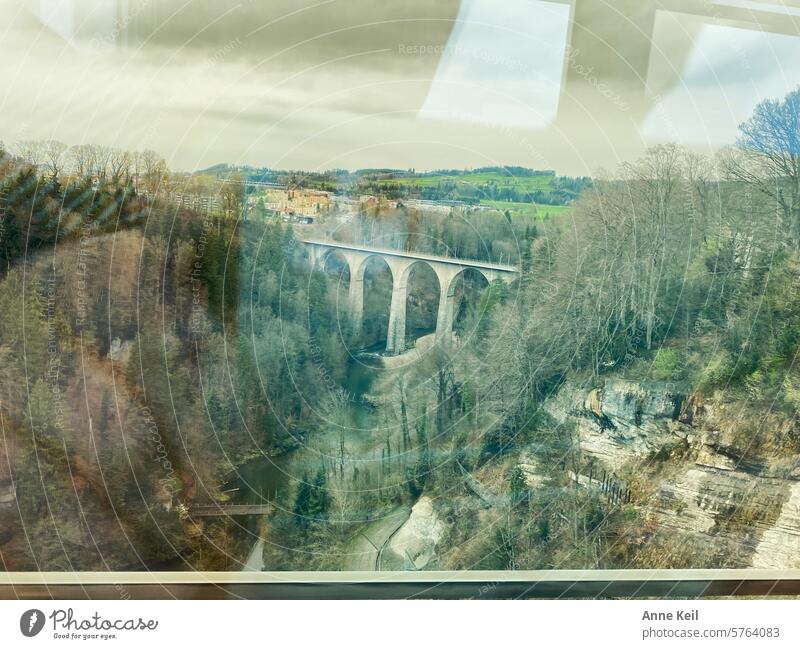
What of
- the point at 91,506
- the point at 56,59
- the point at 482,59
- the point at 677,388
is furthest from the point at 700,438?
the point at 56,59

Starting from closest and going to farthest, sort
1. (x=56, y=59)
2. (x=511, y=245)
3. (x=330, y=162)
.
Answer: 1. (x=56, y=59)
2. (x=330, y=162)
3. (x=511, y=245)

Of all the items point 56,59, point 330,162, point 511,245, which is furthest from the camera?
point 511,245

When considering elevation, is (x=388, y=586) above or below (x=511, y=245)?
below

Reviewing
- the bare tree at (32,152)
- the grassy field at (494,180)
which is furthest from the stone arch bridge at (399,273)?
the bare tree at (32,152)

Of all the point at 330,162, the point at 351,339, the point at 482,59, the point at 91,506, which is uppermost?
the point at 482,59

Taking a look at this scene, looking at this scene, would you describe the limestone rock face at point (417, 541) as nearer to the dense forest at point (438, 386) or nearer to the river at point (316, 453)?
the dense forest at point (438, 386)

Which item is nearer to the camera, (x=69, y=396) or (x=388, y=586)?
(x=69, y=396)

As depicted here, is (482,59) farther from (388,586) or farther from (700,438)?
(388,586)
